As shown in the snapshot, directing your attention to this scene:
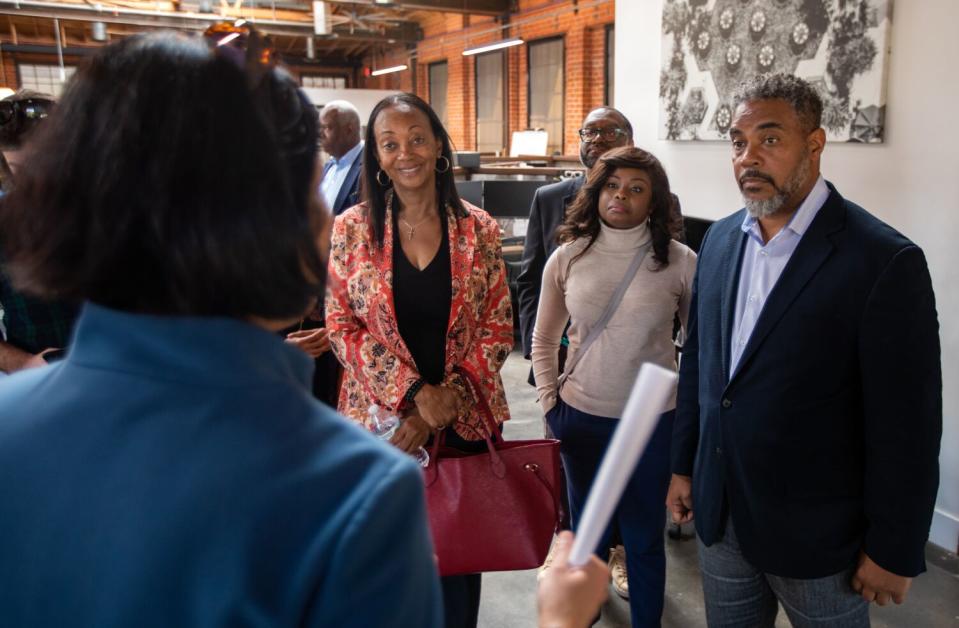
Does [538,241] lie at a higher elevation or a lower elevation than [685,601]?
higher

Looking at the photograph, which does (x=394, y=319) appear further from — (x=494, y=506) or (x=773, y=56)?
(x=773, y=56)

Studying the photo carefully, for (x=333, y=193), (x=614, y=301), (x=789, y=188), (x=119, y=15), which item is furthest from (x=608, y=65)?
(x=789, y=188)

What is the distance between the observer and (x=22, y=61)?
616 inches

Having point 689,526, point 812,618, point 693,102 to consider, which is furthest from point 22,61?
point 812,618

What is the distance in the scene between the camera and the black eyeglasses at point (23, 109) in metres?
1.71

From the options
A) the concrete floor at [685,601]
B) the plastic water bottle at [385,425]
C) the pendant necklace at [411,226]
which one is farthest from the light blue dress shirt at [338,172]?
the concrete floor at [685,601]

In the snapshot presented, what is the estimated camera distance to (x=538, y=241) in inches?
116

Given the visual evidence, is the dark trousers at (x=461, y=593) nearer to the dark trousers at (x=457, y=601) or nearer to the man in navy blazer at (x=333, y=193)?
the dark trousers at (x=457, y=601)

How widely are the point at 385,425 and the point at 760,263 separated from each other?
1023mm

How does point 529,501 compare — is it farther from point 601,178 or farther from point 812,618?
point 601,178

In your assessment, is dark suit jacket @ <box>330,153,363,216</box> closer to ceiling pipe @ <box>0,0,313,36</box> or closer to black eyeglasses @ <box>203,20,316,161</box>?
black eyeglasses @ <box>203,20,316,161</box>

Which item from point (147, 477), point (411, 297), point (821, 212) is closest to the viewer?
point (147, 477)

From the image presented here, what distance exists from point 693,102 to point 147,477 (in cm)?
388

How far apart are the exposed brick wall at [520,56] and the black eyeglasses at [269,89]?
10364 mm
